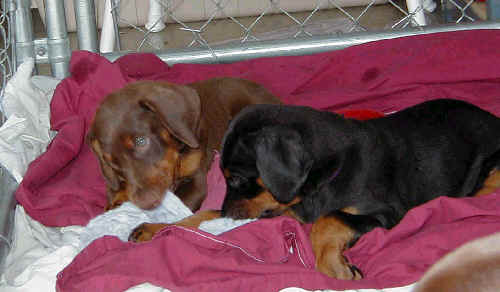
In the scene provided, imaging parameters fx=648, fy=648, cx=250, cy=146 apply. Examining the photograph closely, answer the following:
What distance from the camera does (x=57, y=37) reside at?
14.5 ft

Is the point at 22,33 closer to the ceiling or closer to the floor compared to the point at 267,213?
closer to the ceiling

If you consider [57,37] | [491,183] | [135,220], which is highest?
[57,37]

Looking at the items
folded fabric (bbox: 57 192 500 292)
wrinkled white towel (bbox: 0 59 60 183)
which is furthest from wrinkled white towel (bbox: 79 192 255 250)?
wrinkled white towel (bbox: 0 59 60 183)

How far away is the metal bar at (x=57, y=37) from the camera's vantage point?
4.35 meters

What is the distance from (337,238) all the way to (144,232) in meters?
0.87

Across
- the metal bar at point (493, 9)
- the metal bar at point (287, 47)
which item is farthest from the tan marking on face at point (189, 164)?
the metal bar at point (493, 9)

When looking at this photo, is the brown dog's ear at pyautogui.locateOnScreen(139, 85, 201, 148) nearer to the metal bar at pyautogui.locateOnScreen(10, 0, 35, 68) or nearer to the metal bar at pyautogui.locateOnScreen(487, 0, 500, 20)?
the metal bar at pyautogui.locateOnScreen(10, 0, 35, 68)

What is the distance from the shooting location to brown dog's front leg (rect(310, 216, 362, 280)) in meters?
2.55

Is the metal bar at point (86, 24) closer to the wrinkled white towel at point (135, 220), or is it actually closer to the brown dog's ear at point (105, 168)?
the brown dog's ear at point (105, 168)

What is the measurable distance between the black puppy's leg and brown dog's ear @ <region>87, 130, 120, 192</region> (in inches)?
41.7

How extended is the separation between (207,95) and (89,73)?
0.79 m

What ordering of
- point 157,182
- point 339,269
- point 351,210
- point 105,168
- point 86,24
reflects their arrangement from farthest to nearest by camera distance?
point 86,24 → point 105,168 → point 157,182 → point 351,210 → point 339,269

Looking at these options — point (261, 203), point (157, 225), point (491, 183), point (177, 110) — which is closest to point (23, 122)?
point (177, 110)

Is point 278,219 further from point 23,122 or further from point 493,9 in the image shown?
point 493,9
